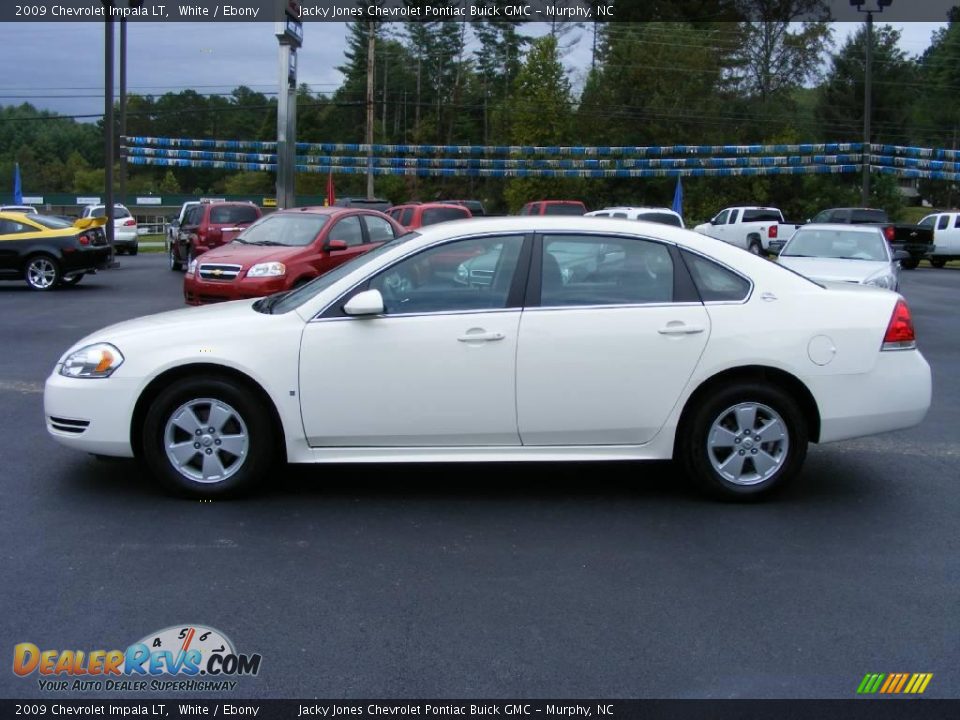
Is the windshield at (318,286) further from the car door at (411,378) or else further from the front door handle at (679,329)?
the front door handle at (679,329)

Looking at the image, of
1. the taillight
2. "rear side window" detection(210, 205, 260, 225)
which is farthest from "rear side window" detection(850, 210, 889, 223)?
the taillight

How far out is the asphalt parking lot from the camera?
12.6ft

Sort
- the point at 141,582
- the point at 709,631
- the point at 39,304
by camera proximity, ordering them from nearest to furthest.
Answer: the point at 709,631 < the point at 141,582 < the point at 39,304

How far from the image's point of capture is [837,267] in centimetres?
1394

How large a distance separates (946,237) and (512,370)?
106 ft

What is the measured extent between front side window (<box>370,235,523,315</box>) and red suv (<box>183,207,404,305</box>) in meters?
7.49

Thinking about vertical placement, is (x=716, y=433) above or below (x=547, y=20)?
below

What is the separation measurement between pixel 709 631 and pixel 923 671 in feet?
2.61

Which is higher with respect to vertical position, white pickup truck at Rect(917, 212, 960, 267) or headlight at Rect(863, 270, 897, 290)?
white pickup truck at Rect(917, 212, 960, 267)

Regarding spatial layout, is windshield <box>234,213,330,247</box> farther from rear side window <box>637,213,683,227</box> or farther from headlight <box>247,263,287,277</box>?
rear side window <box>637,213,683,227</box>

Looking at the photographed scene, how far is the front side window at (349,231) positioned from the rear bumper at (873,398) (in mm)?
9485

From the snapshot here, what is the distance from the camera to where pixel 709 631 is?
4168 millimetres
